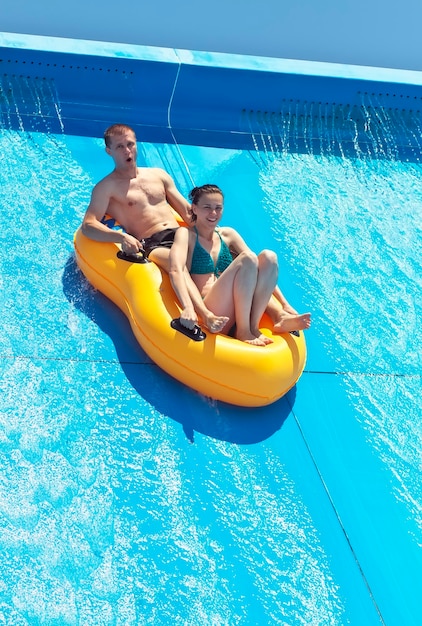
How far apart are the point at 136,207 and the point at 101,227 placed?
22 cm

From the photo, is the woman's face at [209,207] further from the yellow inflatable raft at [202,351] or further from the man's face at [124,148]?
the man's face at [124,148]

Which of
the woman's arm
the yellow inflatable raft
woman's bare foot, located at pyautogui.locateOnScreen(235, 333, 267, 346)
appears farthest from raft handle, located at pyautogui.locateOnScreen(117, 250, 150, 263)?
woman's bare foot, located at pyautogui.locateOnScreen(235, 333, 267, 346)

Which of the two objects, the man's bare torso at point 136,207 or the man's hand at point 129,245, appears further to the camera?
the man's bare torso at point 136,207

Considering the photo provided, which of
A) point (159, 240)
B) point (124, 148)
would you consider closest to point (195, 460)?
point (159, 240)

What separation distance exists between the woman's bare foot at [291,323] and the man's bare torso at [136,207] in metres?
0.72

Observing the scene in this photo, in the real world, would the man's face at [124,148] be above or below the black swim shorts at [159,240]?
above

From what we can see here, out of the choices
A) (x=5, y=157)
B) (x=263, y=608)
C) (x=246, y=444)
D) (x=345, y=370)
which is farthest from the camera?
(x=5, y=157)

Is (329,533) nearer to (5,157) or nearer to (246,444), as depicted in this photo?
(246,444)

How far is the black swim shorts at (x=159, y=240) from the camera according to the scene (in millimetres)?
3473

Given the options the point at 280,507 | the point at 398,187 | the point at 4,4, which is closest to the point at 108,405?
the point at 280,507

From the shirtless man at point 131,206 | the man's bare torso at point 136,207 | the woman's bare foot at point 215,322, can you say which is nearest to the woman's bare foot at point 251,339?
the woman's bare foot at point 215,322

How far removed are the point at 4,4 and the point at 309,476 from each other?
4.43 metres

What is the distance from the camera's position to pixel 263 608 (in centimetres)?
258

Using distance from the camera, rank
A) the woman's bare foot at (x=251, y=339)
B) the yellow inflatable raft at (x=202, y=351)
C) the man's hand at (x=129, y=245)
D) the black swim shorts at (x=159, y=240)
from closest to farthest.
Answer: the yellow inflatable raft at (x=202, y=351)
the woman's bare foot at (x=251, y=339)
the man's hand at (x=129, y=245)
the black swim shorts at (x=159, y=240)
